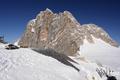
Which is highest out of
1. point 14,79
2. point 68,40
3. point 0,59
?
point 68,40

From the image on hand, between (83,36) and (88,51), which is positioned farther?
(83,36)

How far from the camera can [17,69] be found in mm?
27016

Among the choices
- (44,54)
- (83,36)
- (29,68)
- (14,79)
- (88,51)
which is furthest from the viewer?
(83,36)

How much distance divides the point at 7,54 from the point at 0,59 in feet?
10.1

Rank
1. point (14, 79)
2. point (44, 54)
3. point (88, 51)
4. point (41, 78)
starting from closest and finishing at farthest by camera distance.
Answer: point (14, 79), point (41, 78), point (44, 54), point (88, 51)

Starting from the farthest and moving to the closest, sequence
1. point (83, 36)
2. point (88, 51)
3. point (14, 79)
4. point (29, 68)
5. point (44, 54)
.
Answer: point (83, 36) → point (88, 51) → point (44, 54) → point (29, 68) → point (14, 79)

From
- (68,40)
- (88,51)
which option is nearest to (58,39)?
(68,40)

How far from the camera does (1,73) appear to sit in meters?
24.8

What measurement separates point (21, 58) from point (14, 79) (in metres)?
7.43

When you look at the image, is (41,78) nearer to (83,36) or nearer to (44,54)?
(44,54)

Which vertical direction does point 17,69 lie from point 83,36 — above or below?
below

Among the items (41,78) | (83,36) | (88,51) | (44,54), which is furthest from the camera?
(83,36)

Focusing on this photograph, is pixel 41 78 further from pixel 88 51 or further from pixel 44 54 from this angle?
pixel 88 51

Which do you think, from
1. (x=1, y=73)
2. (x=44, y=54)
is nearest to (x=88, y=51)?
(x=44, y=54)
